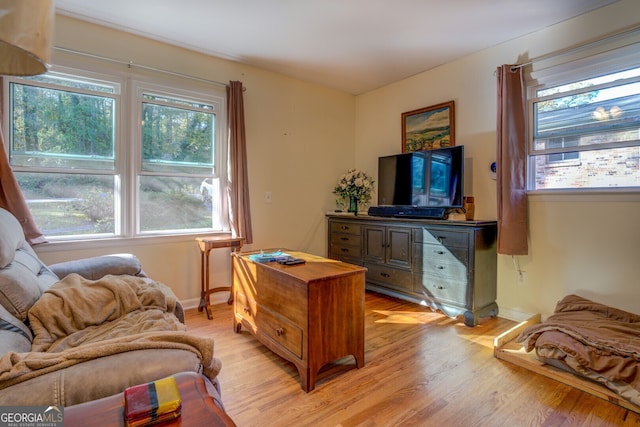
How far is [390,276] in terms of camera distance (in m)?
3.47

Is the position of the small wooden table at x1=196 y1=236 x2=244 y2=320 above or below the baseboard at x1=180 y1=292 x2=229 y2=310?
above

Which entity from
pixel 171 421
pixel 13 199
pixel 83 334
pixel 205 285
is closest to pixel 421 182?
pixel 205 285

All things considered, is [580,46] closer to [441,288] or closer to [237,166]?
[441,288]

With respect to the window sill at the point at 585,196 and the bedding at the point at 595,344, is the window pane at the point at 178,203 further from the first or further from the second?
the window sill at the point at 585,196

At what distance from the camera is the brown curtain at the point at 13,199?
2254 mm

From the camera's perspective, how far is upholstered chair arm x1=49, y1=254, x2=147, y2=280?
2018mm

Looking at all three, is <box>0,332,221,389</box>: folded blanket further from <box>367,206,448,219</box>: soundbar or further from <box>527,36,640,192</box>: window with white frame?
<box>527,36,640,192</box>: window with white frame

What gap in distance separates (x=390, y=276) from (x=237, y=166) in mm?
2002

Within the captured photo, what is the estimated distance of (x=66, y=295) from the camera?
1515 mm

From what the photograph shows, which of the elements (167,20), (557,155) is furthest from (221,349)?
(557,155)

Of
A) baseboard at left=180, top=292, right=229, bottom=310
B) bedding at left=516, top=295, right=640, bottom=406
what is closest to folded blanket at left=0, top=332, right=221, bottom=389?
bedding at left=516, top=295, right=640, bottom=406

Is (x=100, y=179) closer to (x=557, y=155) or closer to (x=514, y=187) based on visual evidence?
(x=514, y=187)

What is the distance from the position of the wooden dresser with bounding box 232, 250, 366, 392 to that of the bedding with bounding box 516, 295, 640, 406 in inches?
46.5

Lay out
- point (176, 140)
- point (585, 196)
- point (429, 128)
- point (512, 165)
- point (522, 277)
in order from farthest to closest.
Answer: point (429, 128) < point (176, 140) < point (522, 277) < point (512, 165) < point (585, 196)
